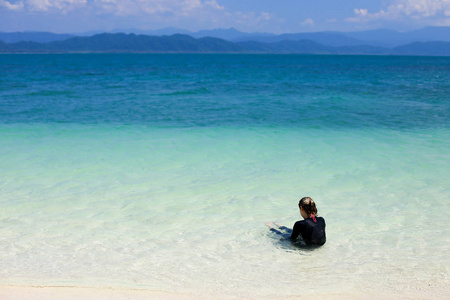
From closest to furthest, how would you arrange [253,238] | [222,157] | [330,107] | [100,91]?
[253,238]
[222,157]
[330,107]
[100,91]

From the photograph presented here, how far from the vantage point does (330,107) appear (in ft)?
62.1

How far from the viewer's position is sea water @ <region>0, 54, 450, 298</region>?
4.42m

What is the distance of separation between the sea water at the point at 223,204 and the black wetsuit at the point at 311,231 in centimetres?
17

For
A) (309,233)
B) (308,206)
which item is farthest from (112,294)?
(308,206)

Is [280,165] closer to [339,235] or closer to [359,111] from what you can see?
[339,235]

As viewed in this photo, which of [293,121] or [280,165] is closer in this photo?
[280,165]

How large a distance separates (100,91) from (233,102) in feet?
31.6

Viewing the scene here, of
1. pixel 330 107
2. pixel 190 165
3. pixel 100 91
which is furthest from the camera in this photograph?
pixel 100 91

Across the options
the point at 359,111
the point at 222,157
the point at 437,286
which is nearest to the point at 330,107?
the point at 359,111

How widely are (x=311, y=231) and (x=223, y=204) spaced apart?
6.76ft

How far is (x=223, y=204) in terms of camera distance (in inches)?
263

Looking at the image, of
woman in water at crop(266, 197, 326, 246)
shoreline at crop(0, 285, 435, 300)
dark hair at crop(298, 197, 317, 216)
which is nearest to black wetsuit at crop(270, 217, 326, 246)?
woman in water at crop(266, 197, 326, 246)

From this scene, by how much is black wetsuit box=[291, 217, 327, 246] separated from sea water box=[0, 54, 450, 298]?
0.56 ft

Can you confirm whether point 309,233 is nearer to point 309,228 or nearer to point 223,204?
point 309,228
